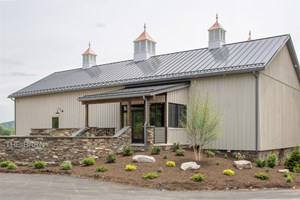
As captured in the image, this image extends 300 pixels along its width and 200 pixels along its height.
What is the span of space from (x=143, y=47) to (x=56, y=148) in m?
13.1

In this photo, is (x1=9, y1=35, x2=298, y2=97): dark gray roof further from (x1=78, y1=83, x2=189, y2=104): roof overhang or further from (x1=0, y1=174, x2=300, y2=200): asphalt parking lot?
(x1=0, y1=174, x2=300, y2=200): asphalt parking lot

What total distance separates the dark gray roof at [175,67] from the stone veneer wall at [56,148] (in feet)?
18.6

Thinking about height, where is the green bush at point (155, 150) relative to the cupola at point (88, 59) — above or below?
below

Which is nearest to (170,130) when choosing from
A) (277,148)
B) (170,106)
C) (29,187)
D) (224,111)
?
(170,106)

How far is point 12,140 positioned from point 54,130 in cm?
522

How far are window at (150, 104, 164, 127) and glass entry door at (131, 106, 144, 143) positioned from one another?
2.15 ft

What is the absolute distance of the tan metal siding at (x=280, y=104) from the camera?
63.1 feet

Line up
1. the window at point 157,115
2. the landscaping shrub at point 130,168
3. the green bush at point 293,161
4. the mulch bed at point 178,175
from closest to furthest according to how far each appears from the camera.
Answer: the mulch bed at point 178,175 < the landscaping shrub at point 130,168 < the green bush at point 293,161 < the window at point 157,115

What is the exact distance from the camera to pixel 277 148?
2106 cm

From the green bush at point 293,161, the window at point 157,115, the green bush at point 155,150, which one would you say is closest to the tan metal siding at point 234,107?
the green bush at point 293,161

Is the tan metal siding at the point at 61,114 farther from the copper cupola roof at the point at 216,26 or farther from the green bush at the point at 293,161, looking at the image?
the green bush at the point at 293,161

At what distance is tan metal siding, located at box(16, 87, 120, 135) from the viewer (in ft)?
75.2

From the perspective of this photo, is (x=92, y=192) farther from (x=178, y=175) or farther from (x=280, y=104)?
(x=280, y=104)

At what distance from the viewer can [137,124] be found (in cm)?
2041
